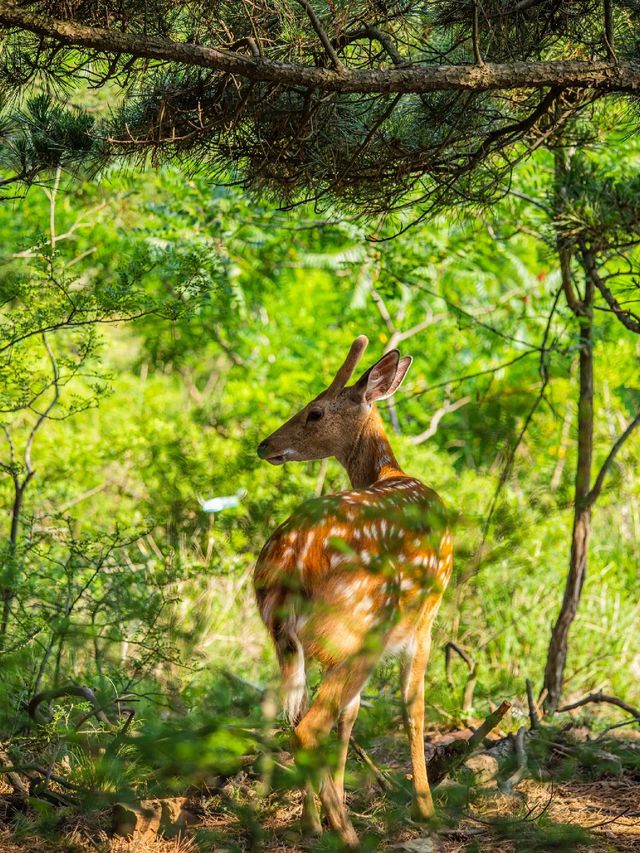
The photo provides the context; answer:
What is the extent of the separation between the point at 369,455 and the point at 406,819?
2.31m

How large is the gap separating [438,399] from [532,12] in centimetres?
686

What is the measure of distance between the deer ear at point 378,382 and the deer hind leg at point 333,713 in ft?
5.33

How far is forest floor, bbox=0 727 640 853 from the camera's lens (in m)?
3.02

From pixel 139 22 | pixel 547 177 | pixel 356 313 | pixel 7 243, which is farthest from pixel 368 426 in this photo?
pixel 356 313

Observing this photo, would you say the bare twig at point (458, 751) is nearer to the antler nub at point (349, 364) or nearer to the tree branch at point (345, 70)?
the antler nub at point (349, 364)

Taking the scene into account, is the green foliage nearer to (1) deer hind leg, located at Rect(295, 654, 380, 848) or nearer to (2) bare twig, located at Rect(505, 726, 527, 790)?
(1) deer hind leg, located at Rect(295, 654, 380, 848)

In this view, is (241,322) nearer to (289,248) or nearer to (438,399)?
(289,248)

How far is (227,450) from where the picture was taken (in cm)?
757

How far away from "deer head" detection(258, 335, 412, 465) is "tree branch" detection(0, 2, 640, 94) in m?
1.66

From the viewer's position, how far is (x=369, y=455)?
463 cm

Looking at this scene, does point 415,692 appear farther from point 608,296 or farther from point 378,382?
point 608,296

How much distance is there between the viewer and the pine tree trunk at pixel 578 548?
211 inches

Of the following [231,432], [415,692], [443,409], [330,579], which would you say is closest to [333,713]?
[330,579]

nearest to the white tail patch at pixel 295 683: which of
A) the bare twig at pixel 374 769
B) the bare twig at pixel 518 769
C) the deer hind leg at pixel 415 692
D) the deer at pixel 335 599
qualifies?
the deer at pixel 335 599
